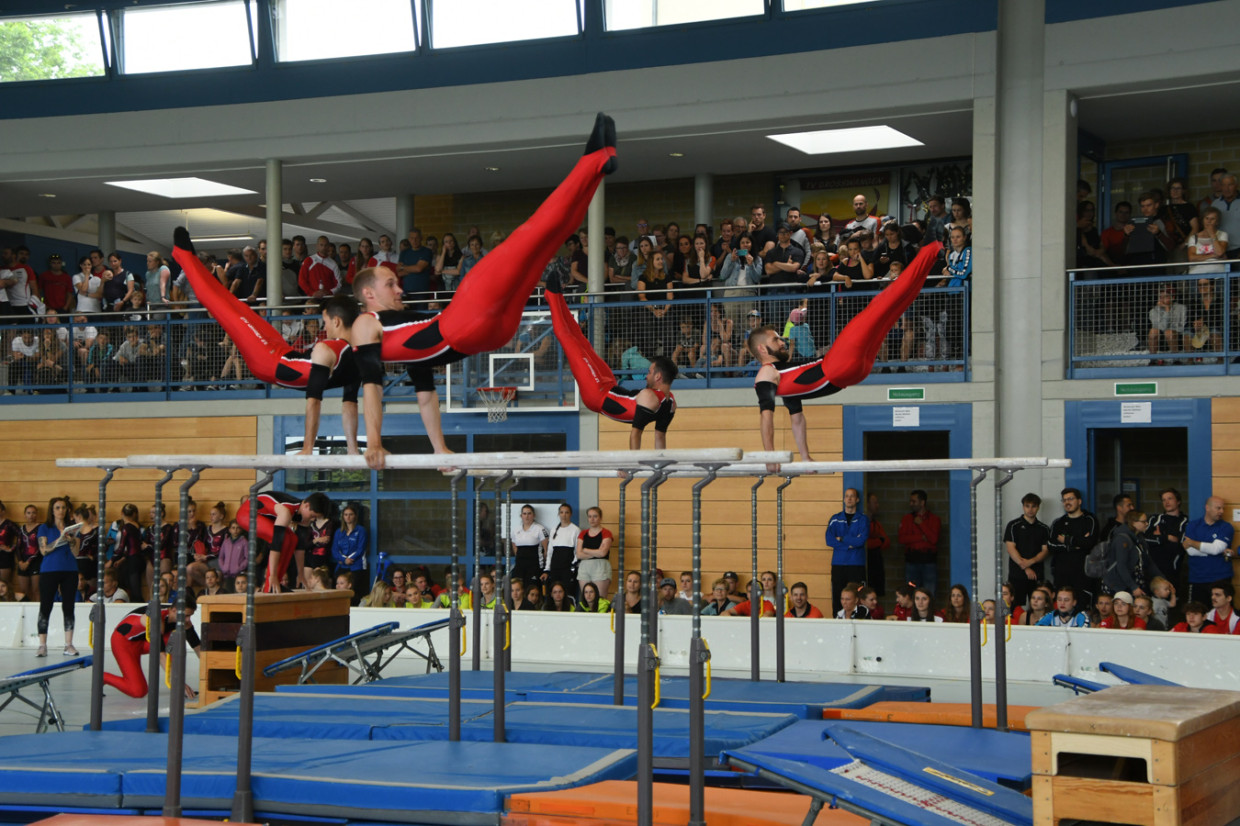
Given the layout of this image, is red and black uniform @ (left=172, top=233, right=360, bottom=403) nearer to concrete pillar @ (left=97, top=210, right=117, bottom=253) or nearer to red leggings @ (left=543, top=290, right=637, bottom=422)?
red leggings @ (left=543, top=290, right=637, bottom=422)

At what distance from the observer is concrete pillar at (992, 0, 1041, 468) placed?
13883 millimetres

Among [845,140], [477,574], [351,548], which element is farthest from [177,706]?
[845,140]

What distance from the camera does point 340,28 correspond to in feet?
54.7

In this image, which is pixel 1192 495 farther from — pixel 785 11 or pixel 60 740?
pixel 60 740

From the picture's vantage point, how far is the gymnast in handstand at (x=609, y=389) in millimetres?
9094

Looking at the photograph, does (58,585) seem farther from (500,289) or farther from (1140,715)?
(1140,715)

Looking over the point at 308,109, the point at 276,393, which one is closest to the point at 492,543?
the point at 276,393

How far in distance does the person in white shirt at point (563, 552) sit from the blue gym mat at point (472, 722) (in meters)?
5.39

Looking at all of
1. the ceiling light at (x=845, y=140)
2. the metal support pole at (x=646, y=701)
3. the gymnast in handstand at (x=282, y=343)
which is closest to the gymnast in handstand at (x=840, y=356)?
the metal support pole at (x=646, y=701)

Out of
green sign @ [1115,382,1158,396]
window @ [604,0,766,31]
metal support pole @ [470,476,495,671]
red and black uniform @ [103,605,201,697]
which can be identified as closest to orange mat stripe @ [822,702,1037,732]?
metal support pole @ [470,476,495,671]

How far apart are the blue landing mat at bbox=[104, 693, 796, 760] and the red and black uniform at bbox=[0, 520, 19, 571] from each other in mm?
7946

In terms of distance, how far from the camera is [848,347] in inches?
324

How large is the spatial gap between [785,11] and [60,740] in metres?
11.4

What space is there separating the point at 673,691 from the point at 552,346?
254 inches
